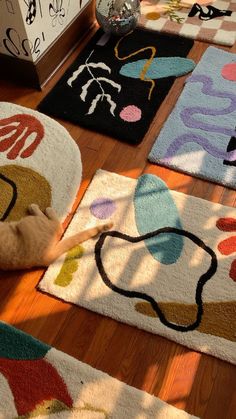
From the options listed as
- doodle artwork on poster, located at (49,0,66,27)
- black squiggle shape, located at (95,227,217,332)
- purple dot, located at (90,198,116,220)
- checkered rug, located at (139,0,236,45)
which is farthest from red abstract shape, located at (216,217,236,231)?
doodle artwork on poster, located at (49,0,66,27)

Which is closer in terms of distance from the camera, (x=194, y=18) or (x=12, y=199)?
(x=12, y=199)

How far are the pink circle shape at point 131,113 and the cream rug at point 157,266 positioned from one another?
364 mm

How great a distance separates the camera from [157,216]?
61.6 inches

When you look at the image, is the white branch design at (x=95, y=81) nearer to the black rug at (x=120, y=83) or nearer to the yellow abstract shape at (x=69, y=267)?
the black rug at (x=120, y=83)

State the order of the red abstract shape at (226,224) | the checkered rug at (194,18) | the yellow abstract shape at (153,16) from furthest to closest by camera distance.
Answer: the yellow abstract shape at (153,16), the checkered rug at (194,18), the red abstract shape at (226,224)

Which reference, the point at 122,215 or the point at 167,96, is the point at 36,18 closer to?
the point at 167,96

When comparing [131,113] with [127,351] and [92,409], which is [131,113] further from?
[92,409]

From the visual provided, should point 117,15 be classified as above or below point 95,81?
above

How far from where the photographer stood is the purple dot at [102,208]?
5.20 feet

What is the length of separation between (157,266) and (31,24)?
1232mm

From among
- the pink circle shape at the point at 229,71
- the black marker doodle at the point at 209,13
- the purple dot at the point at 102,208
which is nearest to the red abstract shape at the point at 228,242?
the purple dot at the point at 102,208

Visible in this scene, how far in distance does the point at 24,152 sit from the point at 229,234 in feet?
3.06

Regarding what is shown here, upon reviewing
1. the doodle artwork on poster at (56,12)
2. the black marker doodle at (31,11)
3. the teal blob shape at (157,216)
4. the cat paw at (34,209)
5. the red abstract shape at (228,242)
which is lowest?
the red abstract shape at (228,242)

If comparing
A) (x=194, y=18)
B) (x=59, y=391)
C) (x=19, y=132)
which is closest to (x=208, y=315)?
(x=59, y=391)
